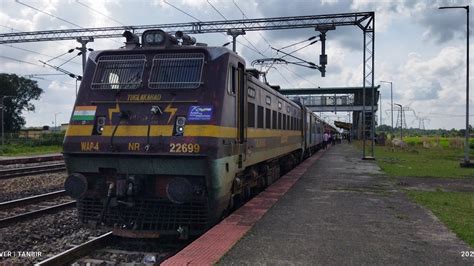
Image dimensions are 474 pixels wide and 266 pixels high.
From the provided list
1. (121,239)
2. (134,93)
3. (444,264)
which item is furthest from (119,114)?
(444,264)

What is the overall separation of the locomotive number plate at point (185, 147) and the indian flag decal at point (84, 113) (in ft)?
5.36

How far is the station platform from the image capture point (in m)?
6.09

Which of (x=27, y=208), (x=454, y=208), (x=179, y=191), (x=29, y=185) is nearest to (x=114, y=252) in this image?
(x=179, y=191)

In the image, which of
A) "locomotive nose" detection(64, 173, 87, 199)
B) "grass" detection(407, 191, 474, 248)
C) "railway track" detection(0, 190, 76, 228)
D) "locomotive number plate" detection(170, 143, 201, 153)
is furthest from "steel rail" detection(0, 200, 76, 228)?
"grass" detection(407, 191, 474, 248)

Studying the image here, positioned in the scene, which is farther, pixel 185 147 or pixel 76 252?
pixel 185 147

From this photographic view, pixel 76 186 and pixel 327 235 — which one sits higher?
pixel 76 186

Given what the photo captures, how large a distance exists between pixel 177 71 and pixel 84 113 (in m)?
1.71

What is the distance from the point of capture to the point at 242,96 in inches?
348

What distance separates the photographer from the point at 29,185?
1581 cm

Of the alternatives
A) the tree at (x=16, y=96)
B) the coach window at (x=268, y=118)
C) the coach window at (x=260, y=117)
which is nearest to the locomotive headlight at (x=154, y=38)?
the coach window at (x=260, y=117)

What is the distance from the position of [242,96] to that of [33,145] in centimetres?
4726

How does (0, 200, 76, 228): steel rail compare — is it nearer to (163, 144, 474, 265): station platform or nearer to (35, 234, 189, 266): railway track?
(35, 234, 189, 266): railway track

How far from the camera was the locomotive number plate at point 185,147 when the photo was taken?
7.05m

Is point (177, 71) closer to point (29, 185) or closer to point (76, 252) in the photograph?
point (76, 252)
